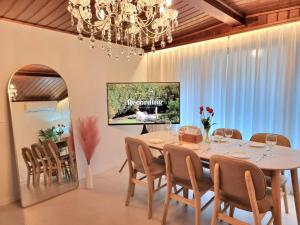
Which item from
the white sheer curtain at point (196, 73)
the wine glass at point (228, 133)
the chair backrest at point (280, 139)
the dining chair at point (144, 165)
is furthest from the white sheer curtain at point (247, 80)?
the dining chair at point (144, 165)

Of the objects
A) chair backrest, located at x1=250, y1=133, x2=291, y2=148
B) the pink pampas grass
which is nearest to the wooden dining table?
chair backrest, located at x1=250, y1=133, x2=291, y2=148

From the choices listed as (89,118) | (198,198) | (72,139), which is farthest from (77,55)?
(198,198)

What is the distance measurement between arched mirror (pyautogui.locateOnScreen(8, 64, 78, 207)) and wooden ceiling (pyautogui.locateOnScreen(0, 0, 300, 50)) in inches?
26.8

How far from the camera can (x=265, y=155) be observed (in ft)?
7.13

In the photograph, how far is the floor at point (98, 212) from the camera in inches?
99.6

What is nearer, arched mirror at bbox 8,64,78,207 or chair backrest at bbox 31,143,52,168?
arched mirror at bbox 8,64,78,207

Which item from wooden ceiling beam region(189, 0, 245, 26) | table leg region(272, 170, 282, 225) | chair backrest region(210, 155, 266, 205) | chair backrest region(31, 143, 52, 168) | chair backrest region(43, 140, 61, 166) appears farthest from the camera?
chair backrest region(43, 140, 61, 166)

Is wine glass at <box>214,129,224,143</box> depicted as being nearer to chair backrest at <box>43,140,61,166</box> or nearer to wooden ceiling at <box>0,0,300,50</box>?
wooden ceiling at <box>0,0,300,50</box>

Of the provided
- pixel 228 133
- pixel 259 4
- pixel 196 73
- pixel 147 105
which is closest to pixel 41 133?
pixel 147 105

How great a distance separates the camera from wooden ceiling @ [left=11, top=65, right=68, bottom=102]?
2.97 meters

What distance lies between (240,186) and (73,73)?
3.00 metres

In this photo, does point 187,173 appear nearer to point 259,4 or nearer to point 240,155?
point 240,155

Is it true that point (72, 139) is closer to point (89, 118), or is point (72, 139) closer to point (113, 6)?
point (89, 118)

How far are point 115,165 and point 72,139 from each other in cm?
118
